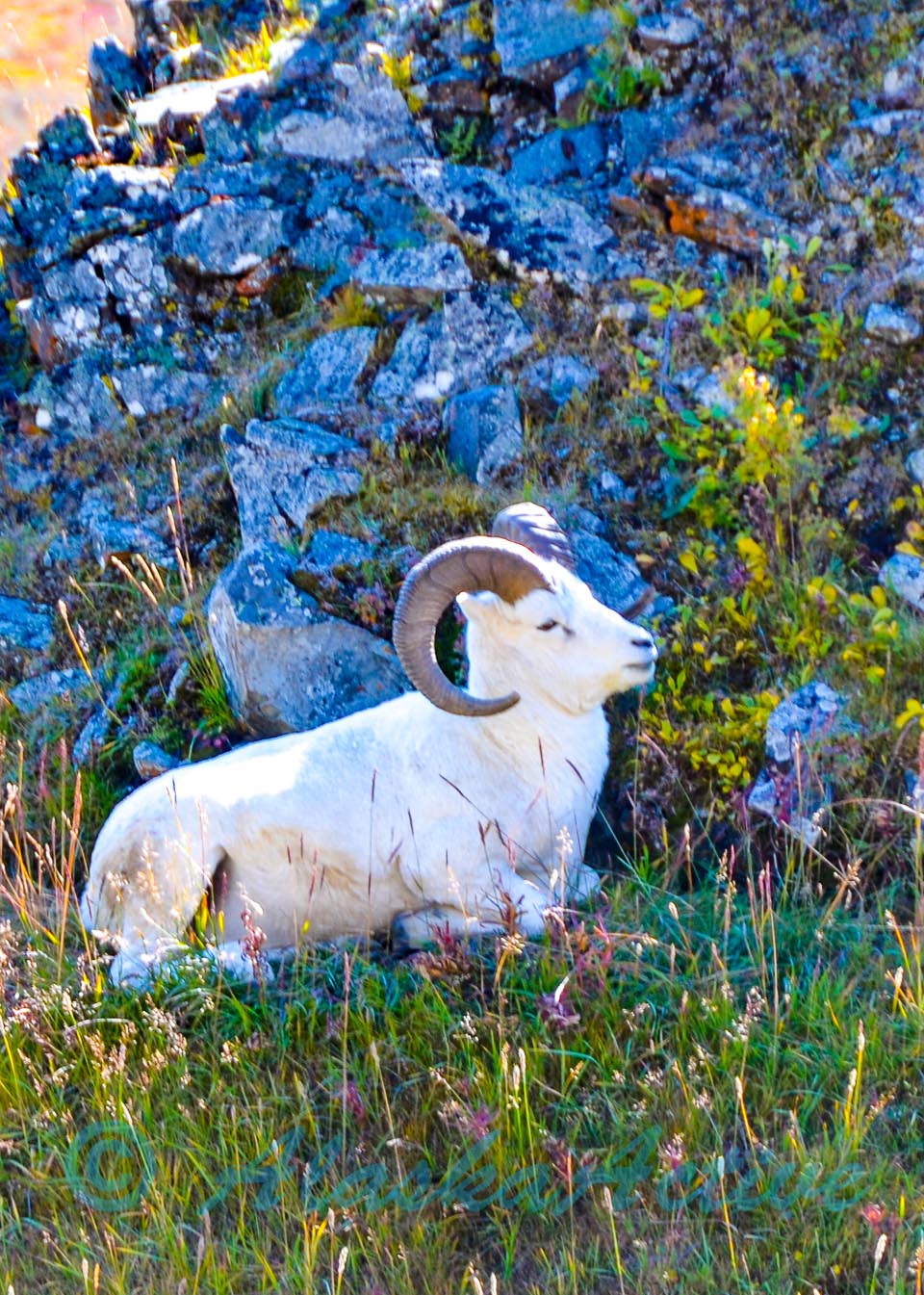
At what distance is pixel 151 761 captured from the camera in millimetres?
7125

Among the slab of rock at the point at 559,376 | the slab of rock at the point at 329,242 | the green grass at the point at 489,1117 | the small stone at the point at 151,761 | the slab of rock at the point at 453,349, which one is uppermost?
the slab of rock at the point at 329,242

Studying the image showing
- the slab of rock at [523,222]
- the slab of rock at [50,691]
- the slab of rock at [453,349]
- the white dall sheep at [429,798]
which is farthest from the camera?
the slab of rock at [523,222]

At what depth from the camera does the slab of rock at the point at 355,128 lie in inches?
406

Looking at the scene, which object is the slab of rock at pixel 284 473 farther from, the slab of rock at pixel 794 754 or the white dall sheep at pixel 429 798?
the slab of rock at pixel 794 754

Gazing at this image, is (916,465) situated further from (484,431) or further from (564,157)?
(564,157)

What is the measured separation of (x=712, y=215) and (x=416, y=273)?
1.96m

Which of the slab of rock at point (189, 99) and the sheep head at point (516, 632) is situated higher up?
the slab of rock at point (189, 99)

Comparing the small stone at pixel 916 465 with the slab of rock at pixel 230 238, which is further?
the slab of rock at pixel 230 238

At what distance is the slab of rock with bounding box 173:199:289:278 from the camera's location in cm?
993

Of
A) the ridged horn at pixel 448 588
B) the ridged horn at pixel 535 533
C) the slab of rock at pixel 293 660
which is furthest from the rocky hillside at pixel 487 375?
the ridged horn at pixel 448 588

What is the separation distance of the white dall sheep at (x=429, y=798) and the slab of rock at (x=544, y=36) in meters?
5.37

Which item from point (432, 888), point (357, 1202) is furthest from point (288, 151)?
point (357, 1202)

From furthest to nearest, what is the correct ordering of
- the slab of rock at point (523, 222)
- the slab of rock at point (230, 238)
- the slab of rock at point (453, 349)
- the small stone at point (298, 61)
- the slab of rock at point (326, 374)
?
the small stone at point (298, 61)
the slab of rock at point (230, 238)
the slab of rock at point (523, 222)
the slab of rock at point (326, 374)
the slab of rock at point (453, 349)

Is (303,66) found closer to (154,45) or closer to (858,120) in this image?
(154,45)
